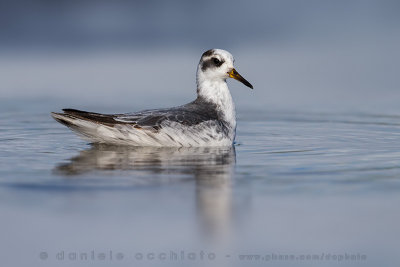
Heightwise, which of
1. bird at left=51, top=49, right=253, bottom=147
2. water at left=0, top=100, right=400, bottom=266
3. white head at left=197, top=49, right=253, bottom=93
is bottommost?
water at left=0, top=100, right=400, bottom=266

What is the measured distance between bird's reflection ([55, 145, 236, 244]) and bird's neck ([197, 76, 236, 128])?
36.3 inches

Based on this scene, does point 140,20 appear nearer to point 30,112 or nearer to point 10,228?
point 30,112

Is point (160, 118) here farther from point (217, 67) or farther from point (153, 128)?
point (217, 67)

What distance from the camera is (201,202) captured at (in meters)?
7.30

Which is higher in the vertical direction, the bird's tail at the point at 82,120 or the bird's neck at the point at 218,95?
the bird's neck at the point at 218,95

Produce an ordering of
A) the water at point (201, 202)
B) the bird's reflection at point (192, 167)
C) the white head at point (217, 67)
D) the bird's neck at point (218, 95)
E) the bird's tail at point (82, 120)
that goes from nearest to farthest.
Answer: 1. the water at point (201, 202)
2. the bird's reflection at point (192, 167)
3. the bird's tail at point (82, 120)
4. the bird's neck at point (218, 95)
5. the white head at point (217, 67)

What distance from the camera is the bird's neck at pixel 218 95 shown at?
1124cm

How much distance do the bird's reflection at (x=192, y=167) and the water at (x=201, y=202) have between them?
12mm

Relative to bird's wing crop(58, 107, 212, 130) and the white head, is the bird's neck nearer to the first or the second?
the white head

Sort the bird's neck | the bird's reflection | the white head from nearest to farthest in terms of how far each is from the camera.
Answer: the bird's reflection → the bird's neck → the white head

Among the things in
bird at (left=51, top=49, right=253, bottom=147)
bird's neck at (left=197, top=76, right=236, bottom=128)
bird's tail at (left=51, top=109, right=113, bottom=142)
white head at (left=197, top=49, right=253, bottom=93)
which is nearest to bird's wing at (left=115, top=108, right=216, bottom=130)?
bird at (left=51, top=49, right=253, bottom=147)

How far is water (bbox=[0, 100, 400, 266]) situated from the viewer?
6.05 m

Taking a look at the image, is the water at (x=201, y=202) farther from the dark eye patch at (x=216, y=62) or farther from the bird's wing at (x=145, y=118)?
the dark eye patch at (x=216, y=62)

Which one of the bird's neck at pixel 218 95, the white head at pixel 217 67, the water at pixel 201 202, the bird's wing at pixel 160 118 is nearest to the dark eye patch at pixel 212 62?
the white head at pixel 217 67
